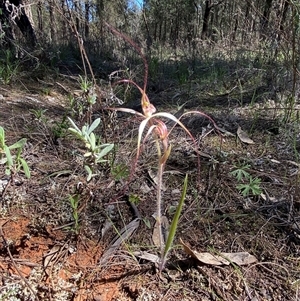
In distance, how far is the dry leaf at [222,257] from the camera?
3.58 feet

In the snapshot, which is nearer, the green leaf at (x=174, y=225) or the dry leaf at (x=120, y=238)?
the green leaf at (x=174, y=225)

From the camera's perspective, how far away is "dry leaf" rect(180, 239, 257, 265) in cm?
109

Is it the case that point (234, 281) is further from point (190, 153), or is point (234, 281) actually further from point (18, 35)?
point (18, 35)

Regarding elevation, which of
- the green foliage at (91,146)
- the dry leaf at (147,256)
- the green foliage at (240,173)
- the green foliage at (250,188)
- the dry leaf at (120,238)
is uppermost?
the green foliage at (91,146)

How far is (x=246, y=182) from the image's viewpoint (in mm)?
1495

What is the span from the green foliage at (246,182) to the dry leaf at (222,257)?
31 cm

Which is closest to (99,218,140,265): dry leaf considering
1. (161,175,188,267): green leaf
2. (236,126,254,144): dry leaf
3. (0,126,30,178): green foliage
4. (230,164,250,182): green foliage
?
(161,175,188,267): green leaf

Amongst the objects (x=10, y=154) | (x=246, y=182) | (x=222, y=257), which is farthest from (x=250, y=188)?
(x=10, y=154)

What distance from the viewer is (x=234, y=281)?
1052 millimetres

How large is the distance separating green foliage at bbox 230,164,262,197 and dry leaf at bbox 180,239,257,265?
31 centimetres

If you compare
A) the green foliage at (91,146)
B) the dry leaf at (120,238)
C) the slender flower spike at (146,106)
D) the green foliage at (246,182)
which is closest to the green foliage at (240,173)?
the green foliage at (246,182)

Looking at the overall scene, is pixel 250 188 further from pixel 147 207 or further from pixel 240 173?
pixel 147 207

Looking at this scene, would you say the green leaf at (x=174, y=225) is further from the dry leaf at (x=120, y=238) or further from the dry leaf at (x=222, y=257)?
the dry leaf at (x=120, y=238)

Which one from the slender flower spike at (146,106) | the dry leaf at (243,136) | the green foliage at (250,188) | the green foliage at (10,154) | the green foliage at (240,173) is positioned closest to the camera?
the slender flower spike at (146,106)
